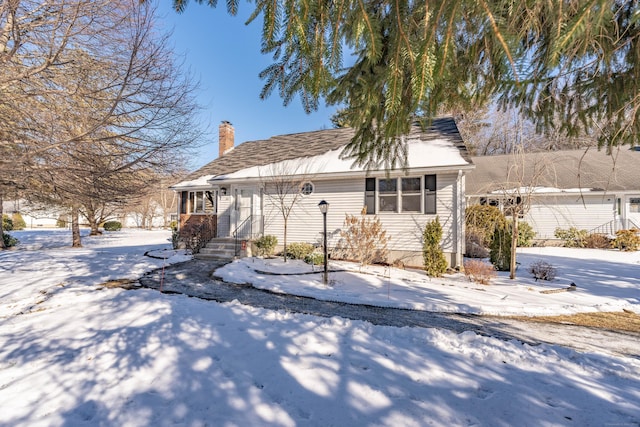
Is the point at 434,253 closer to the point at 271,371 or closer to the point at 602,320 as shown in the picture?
the point at 602,320

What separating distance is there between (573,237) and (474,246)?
23.2 ft

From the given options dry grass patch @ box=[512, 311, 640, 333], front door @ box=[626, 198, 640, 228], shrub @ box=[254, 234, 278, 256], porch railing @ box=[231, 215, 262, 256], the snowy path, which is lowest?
dry grass patch @ box=[512, 311, 640, 333]

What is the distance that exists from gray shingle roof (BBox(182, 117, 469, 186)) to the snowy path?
759 centimetres

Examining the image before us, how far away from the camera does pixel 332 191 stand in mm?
11508

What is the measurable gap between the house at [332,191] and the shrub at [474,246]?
3.54m

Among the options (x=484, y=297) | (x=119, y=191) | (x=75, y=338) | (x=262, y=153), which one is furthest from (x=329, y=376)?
(x=262, y=153)

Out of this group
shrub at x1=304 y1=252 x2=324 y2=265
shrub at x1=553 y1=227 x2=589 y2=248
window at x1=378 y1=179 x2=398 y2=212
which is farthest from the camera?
shrub at x1=553 y1=227 x2=589 y2=248

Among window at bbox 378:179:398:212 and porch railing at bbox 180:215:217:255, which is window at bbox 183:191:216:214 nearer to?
porch railing at bbox 180:215:217:255

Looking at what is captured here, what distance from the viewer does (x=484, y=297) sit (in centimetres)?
653

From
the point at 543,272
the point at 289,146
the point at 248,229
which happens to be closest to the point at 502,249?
the point at 543,272

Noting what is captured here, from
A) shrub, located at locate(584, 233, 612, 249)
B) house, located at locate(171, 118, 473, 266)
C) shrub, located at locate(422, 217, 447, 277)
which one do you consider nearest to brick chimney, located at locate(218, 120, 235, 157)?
house, located at locate(171, 118, 473, 266)

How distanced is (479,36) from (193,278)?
8.53 meters

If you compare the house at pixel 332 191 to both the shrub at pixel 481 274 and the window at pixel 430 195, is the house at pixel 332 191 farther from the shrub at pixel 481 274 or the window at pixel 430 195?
the shrub at pixel 481 274

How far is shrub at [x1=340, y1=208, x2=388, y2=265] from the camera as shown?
9.74 metres
